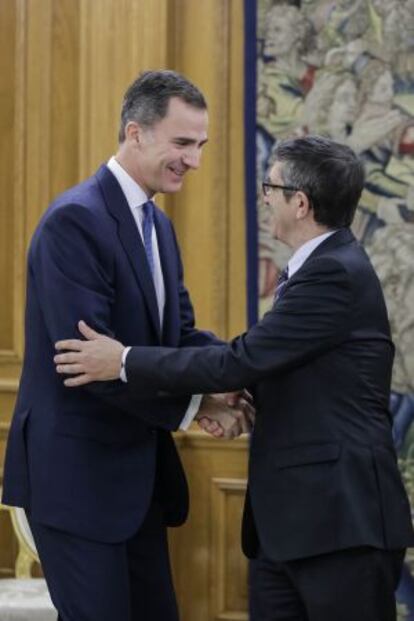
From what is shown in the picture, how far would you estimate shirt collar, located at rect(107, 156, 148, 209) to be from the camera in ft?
10.1

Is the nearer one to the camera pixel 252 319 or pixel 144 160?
pixel 144 160

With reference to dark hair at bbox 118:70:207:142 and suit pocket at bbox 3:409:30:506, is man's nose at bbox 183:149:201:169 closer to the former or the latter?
dark hair at bbox 118:70:207:142

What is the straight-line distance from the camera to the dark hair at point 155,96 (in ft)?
9.93

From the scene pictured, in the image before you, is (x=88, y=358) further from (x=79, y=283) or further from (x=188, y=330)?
(x=188, y=330)

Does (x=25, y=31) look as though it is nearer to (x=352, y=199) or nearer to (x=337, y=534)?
(x=352, y=199)

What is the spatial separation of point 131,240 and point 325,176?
1.74 ft

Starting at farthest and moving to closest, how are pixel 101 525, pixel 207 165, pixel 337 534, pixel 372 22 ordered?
1. pixel 207 165
2. pixel 372 22
3. pixel 101 525
4. pixel 337 534

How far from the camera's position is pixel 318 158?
9.14ft

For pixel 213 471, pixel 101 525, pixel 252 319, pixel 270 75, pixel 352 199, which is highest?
pixel 270 75

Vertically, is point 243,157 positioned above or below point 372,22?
below

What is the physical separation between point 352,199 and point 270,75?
157 centimetres

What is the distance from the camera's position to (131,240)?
3.00 metres

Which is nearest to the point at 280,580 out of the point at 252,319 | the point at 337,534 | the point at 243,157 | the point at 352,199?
the point at 337,534

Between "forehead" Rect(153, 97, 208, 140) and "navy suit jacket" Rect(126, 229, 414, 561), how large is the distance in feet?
1.70
